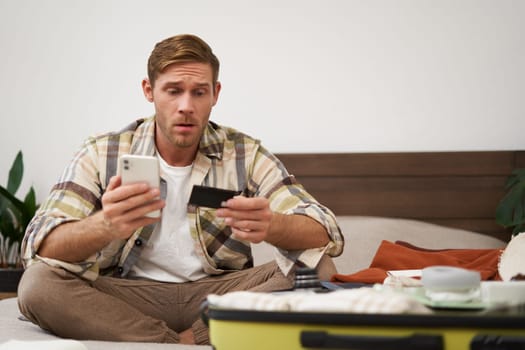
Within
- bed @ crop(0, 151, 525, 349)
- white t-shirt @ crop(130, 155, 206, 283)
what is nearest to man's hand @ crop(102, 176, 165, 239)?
white t-shirt @ crop(130, 155, 206, 283)

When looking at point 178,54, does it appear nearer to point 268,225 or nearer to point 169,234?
point 169,234

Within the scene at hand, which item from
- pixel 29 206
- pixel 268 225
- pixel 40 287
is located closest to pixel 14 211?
Answer: pixel 29 206

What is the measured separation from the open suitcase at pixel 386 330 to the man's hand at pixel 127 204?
50 cm

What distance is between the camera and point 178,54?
1.85 metres

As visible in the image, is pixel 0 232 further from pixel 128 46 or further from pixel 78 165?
pixel 78 165

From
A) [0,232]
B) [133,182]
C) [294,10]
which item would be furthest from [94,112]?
[133,182]

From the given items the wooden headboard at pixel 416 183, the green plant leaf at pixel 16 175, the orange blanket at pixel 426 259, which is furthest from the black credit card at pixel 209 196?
the green plant leaf at pixel 16 175

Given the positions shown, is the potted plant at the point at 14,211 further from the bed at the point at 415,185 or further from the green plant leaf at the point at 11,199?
the bed at the point at 415,185

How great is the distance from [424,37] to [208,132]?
1.34 meters

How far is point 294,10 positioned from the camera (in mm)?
3041

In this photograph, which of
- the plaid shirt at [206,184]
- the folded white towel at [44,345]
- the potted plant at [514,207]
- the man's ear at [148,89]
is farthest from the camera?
the potted plant at [514,207]

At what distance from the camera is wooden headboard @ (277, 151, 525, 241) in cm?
291

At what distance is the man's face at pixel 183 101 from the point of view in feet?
5.99

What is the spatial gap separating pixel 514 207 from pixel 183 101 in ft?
4.84
